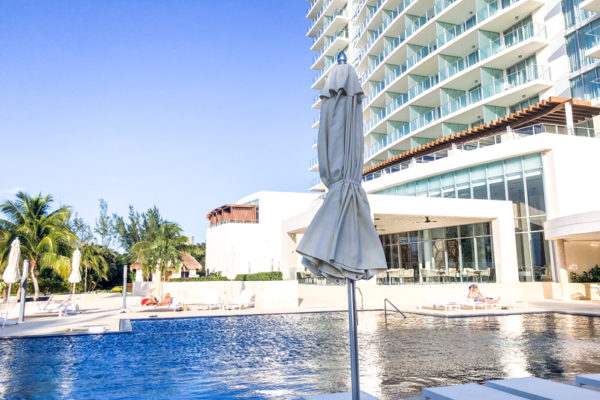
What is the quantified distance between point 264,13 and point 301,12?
1386 inches

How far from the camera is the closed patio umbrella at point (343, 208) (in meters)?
4.17

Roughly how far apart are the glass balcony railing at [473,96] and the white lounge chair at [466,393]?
28007 millimetres

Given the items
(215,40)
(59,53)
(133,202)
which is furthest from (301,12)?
(59,53)

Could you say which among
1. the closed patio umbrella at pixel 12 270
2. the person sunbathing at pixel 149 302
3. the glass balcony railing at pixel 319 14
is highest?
the glass balcony railing at pixel 319 14

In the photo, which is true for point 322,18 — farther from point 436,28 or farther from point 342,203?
point 342,203

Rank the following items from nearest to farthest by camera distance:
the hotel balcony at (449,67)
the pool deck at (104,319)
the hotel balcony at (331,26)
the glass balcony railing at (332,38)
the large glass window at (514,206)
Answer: the pool deck at (104,319)
the large glass window at (514,206)
the hotel balcony at (449,67)
the hotel balcony at (331,26)
the glass balcony railing at (332,38)

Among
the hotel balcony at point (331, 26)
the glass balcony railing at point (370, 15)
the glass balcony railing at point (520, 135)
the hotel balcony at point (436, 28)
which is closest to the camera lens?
the glass balcony railing at point (520, 135)

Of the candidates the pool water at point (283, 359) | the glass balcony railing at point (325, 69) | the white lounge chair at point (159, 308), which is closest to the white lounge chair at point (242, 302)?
the white lounge chair at point (159, 308)

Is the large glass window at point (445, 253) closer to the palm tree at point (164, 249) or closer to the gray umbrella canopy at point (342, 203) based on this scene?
the palm tree at point (164, 249)

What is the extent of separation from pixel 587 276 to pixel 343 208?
21247mm

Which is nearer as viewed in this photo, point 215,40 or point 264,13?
point 215,40

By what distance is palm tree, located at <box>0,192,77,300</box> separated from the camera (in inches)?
919

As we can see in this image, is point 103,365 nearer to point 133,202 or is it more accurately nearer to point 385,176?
point 385,176

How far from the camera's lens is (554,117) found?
25438 millimetres
